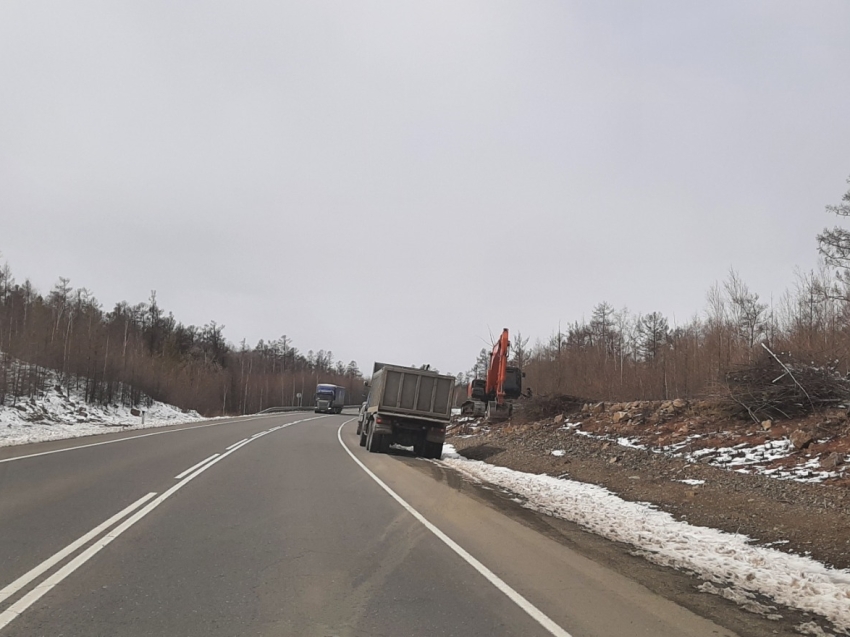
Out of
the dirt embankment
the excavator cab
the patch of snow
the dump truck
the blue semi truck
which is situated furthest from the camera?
the blue semi truck

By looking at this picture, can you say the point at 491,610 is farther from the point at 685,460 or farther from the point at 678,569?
the point at 685,460

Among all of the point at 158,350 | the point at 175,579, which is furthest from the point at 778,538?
the point at 158,350

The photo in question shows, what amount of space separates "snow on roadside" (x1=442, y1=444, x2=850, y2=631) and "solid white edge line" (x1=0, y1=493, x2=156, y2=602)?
22.1ft

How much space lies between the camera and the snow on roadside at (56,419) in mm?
24237

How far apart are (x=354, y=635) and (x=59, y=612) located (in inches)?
93.1

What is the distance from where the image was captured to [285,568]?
20.9 feet

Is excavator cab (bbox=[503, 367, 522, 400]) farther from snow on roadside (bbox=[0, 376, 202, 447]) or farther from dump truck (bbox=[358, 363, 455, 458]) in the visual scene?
snow on roadside (bbox=[0, 376, 202, 447])

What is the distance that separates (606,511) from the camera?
11.2m

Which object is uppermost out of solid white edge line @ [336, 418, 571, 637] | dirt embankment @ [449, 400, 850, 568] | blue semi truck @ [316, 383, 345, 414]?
dirt embankment @ [449, 400, 850, 568]

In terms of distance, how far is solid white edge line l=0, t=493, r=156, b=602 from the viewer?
17.2ft

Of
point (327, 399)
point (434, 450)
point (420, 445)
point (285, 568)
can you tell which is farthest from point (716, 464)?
point (327, 399)

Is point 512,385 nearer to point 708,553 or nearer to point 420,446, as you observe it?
point 420,446

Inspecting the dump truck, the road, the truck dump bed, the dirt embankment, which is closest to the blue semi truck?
the dump truck

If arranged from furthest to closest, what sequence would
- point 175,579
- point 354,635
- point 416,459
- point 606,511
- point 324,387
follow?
point 324,387, point 416,459, point 606,511, point 175,579, point 354,635
